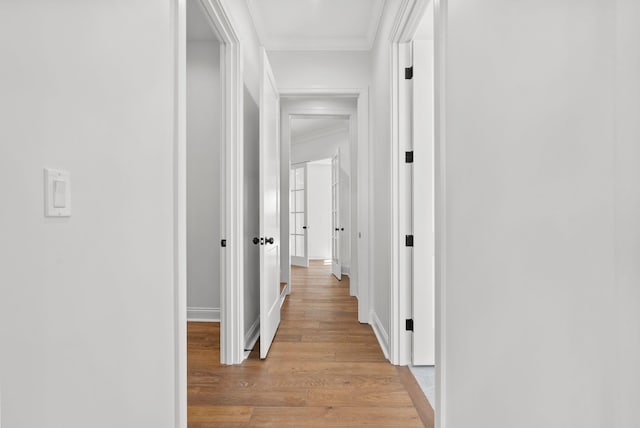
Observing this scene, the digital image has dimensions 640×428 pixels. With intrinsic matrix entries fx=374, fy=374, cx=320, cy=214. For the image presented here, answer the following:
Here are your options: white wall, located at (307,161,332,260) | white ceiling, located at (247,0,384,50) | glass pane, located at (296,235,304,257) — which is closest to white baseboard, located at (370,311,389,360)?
white ceiling, located at (247,0,384,50)

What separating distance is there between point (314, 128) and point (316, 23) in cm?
364

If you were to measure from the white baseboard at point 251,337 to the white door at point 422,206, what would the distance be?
122cm

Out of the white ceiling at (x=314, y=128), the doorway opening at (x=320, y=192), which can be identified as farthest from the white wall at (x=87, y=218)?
the white ceiling at (x=314, y=128)

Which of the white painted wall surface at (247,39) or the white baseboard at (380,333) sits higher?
the white painted wall surface at (247,39)

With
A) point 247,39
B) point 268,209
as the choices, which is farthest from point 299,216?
point 247,39

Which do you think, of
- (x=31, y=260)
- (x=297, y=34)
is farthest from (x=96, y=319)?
(x=297, y=34)

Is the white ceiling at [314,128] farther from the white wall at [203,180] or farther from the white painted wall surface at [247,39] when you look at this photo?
the white painted wall surface at [247,39]

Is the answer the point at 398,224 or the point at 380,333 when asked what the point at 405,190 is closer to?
the point at 398,224

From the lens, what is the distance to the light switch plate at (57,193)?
0.78 metres
